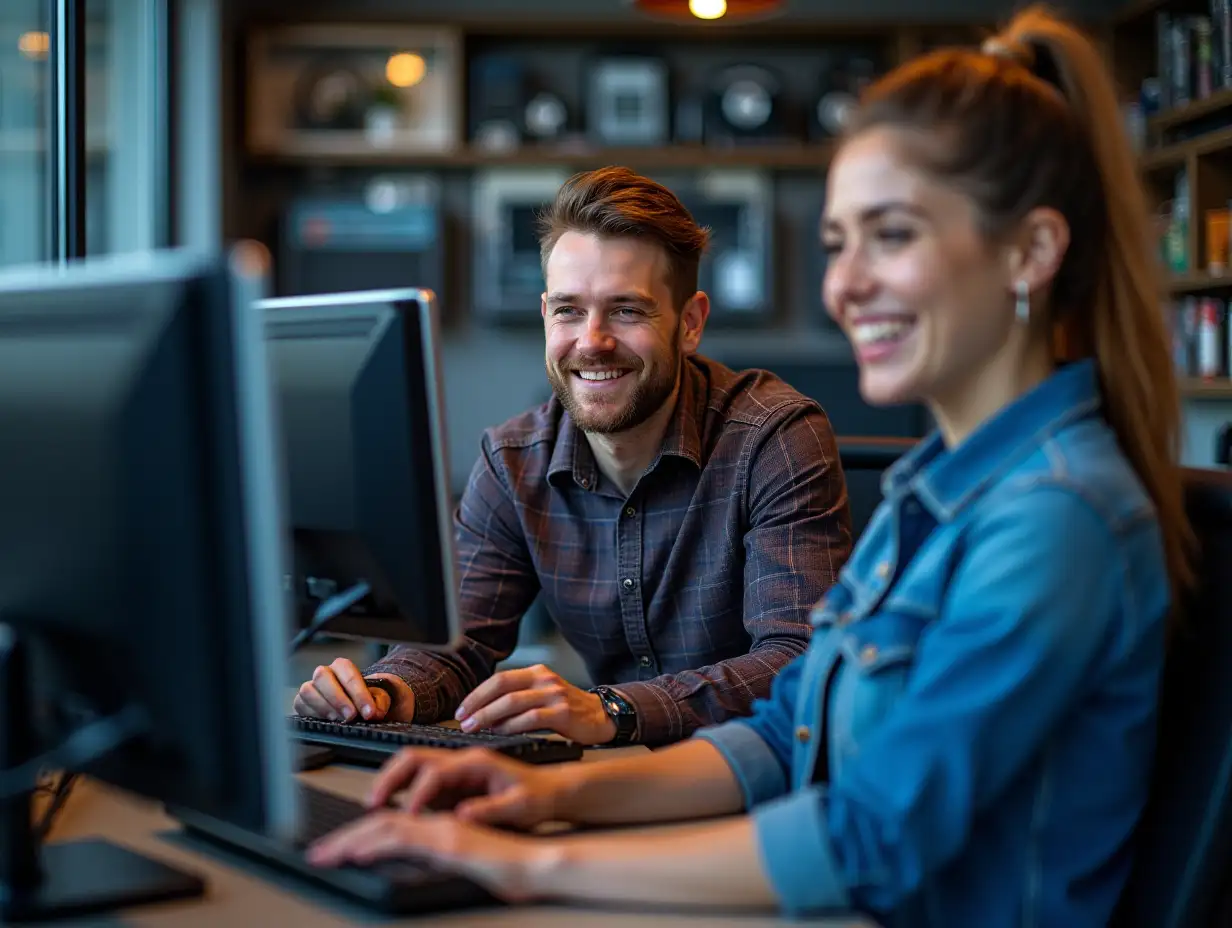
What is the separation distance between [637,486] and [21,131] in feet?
9.86

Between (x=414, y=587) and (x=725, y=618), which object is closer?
(x=414, y=587)

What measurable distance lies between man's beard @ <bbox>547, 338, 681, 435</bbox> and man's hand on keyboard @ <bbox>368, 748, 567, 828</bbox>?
31.6 inches

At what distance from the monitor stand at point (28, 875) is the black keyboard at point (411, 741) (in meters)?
0.38

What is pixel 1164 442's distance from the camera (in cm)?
118

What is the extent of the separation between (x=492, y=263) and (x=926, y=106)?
4.46 m

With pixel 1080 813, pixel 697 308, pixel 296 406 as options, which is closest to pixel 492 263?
pixel 697 308

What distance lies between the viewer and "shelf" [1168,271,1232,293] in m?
4.44

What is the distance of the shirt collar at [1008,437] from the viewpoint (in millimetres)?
1127

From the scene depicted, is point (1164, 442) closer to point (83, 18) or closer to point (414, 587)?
point (414, 587)

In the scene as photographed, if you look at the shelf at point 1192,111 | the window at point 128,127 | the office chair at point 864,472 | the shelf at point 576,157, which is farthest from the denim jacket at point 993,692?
the shelf at point 576,157

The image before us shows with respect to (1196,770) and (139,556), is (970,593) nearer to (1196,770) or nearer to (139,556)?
(1196,770)

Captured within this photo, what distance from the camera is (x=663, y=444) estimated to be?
6.52ft

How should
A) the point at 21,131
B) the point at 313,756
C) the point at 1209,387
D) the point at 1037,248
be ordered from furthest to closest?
1. the point at 1209,387
2. the point at 21,131
3. the point at 313,756
4. the point at 1037,248

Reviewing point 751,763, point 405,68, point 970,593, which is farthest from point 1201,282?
point 970,593
